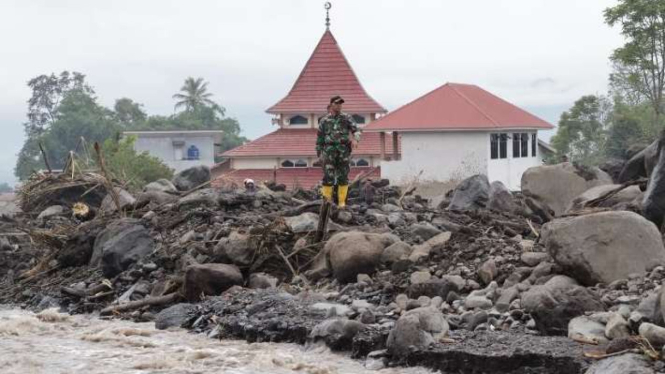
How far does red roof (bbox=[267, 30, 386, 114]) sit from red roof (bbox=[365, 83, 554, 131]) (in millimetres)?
2228

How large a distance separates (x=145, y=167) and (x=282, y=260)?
111 feet

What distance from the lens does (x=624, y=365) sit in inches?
288

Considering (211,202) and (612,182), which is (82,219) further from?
(612,182)

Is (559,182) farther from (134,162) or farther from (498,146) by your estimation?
(134,162)

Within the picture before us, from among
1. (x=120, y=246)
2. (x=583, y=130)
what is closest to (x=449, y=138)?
(x=583, y=130)

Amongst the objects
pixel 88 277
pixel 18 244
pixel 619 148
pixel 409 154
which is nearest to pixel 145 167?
pixel 409 154

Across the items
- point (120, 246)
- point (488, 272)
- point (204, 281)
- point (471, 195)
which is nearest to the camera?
point (488, 272)

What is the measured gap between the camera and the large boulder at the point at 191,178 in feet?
64.8

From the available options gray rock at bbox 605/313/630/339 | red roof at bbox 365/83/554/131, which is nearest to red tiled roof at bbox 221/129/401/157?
red roof at bbox 365/83/554/131

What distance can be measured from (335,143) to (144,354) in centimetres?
434

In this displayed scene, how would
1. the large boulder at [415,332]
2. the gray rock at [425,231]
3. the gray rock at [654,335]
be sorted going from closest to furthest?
the gray rock at [654,335] < the large boulder at [415,332] < the gray rock at [425,231]

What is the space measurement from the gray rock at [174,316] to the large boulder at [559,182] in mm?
5246

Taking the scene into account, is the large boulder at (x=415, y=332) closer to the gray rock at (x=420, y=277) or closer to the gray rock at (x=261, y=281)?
the gray rock at (x=420, y=277)

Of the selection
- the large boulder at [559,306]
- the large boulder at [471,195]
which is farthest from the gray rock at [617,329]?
the large boulder at [471,195]
